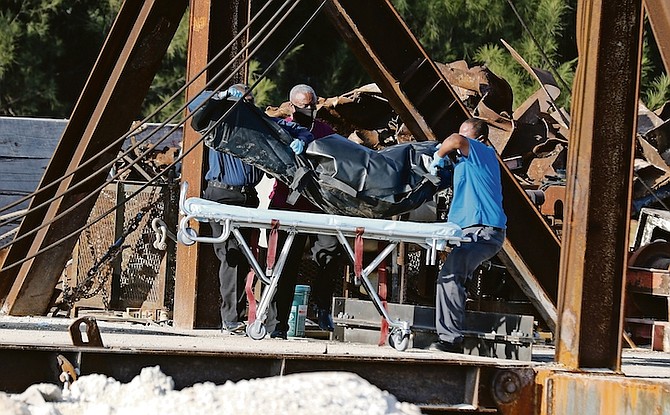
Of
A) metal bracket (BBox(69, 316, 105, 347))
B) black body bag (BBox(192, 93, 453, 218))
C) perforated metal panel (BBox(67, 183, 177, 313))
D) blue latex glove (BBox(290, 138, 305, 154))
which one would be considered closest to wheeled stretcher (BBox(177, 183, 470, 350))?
black body bag (BBox(192, 93, 453, 218))

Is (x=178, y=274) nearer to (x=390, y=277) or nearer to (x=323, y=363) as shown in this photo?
(x=390, y=277)

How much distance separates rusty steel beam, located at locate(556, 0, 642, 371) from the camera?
25.3ft

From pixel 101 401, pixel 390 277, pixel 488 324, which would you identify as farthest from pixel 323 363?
pixel 390 277

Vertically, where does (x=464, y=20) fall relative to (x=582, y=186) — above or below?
above

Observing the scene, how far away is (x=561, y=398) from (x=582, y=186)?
1.30 m

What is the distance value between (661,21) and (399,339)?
2.99 metres

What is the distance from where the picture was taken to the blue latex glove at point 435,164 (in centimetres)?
956

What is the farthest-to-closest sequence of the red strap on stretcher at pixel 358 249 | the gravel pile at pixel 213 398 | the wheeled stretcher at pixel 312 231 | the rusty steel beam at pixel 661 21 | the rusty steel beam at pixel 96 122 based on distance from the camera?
the rusty steel beam at pixel 96 122, the red strap on stretcher at pixel 358 249, the wheeled stretcher at pixel 312 231, the rusty steel beam at pixel 661 21, the gravel pile at pixel 213 398

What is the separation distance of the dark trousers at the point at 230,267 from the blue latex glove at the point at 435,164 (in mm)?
1701

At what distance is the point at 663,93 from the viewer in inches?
840

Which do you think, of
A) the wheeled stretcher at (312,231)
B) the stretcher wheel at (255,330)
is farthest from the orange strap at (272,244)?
the stretcher wheel at (255,330)

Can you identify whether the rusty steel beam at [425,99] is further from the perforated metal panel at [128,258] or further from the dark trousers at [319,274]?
the perforated metal panel at [128,258]

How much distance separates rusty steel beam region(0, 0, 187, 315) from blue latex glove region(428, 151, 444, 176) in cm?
295

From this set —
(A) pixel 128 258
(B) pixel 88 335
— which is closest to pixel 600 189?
(B) pixel 88 335
